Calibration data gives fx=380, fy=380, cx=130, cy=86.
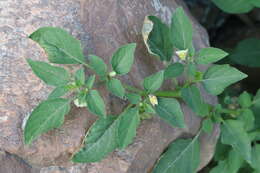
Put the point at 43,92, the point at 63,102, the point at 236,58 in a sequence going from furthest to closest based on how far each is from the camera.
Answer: the point at 236,58 → the point at 43,92 → the point at 63,102

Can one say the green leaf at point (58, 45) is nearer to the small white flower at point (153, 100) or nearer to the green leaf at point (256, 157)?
the small white flower at point (153, 100)

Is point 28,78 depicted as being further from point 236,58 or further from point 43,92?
point 236,58

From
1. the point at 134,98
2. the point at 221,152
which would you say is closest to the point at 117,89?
the point at 134,98

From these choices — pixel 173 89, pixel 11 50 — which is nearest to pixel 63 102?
pixel 11 50

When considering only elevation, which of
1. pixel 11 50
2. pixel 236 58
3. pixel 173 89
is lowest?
pixel 236 58

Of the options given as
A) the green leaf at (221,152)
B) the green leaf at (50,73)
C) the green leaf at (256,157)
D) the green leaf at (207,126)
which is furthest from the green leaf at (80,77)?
Result: the green leaf at (221,152)

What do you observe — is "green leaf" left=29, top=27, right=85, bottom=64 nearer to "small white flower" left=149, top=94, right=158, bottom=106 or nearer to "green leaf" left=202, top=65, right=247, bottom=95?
"small white flower" left=149, top=94, right=158, bottom=106

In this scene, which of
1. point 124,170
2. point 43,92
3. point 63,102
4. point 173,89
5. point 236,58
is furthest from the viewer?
point 236,58
